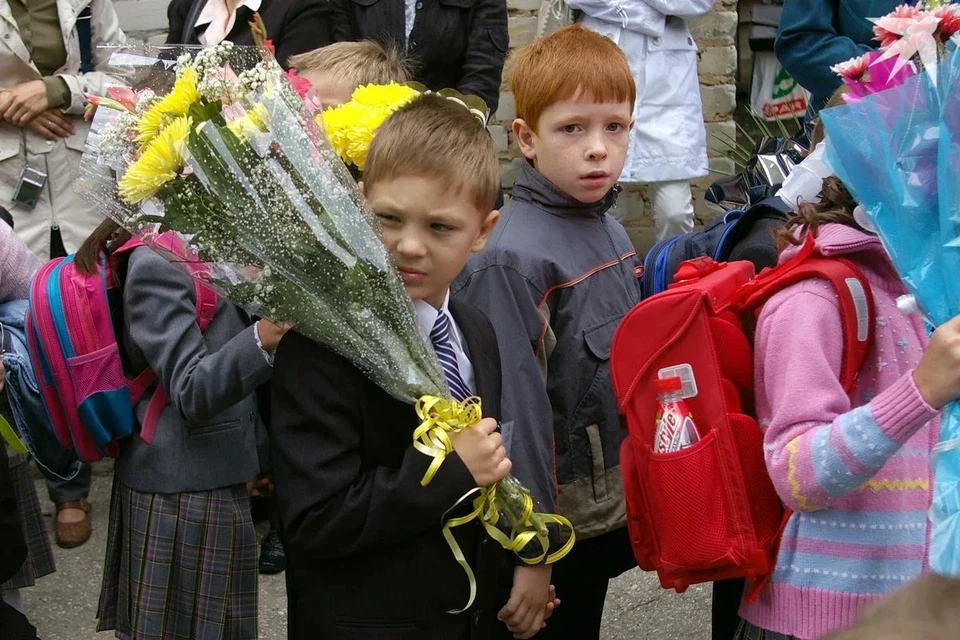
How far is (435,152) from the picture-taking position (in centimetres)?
213

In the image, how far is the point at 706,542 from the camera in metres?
2.18

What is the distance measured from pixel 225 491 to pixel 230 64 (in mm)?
1348

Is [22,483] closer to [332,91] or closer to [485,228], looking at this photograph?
[332,91]

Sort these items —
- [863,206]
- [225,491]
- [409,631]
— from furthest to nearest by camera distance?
[225,491], [409,631], [863,206]

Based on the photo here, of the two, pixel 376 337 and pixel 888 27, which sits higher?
pixel 888 27

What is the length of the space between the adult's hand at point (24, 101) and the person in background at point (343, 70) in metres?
1.65

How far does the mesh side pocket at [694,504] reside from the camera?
2158 millimetres

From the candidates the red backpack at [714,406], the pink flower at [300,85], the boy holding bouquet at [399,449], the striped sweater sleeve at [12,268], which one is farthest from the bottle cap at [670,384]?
the striped sweater sleeve at [12,268]

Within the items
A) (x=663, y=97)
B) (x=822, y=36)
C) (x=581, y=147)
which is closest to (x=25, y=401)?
(x=581, y=147)

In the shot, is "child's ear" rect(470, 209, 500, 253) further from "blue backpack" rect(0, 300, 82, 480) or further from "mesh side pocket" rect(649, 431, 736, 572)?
"blue backpack" rect(0, 300, 82, 480)

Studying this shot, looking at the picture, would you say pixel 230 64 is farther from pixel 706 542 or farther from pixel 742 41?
pixel 742 41

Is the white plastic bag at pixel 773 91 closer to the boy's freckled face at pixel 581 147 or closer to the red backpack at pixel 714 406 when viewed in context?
the boy's freckled face at pixel 581 147

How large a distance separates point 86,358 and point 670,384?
148 centimetres

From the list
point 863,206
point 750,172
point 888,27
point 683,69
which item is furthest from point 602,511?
point 683,69
